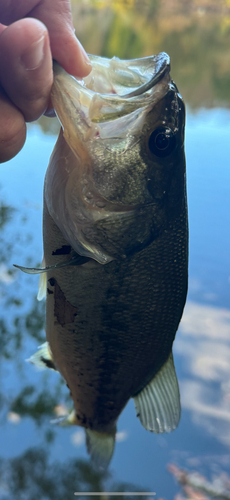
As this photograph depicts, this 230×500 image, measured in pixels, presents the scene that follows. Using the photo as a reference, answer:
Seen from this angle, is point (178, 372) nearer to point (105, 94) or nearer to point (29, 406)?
point (29, 406)

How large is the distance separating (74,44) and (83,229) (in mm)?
576

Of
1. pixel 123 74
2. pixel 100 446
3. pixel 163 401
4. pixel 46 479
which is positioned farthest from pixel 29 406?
pixel 123 74

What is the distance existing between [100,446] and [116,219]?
3.68 feet

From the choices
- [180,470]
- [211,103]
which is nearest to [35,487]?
[180,470]

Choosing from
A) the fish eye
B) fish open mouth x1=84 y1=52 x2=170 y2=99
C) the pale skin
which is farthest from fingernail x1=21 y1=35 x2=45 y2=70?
the fish eye

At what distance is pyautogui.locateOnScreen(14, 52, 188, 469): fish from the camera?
1270 mm

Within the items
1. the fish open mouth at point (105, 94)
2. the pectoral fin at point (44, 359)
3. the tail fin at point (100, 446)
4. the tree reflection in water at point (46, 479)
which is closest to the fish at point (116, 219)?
the fish open mouth at point (105, 94)

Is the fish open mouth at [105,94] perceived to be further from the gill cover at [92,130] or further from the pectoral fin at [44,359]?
the pectoral fin at [44,359]

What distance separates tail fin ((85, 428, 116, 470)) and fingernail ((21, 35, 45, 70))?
59.6 inches

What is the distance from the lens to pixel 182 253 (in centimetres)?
147

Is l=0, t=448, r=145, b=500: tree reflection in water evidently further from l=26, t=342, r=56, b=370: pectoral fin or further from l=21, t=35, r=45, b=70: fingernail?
l=21, t=35, r=45, b=70: fingernail

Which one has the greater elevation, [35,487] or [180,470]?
[180,470]

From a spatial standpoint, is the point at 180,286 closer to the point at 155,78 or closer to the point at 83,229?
the point at 83,229

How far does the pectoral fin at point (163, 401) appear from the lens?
1.64 meters
